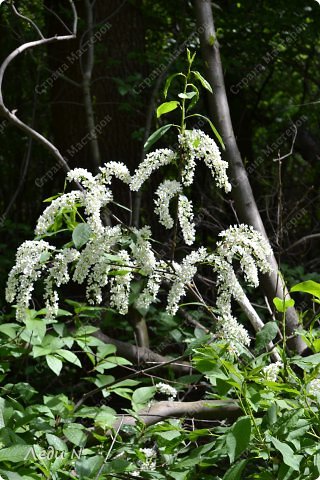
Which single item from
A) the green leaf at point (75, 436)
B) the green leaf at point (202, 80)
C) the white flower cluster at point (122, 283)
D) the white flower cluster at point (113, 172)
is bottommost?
the green leaf at point (75, 436)

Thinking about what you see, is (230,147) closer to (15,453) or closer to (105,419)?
(105,419)

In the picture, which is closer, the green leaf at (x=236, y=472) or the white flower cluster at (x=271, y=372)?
the green leaf at (x=236, y=472)

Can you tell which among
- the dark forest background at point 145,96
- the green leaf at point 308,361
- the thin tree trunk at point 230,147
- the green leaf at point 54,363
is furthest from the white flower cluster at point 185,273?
the dark forest background at point 145,96

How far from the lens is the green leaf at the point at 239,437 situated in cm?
175

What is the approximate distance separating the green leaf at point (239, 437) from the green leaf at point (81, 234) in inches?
24.5

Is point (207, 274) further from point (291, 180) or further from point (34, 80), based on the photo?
point (34, 80)

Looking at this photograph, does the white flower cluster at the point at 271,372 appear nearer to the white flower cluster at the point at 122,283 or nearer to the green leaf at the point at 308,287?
the green leaf at the point at 308,287

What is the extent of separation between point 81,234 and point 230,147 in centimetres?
142

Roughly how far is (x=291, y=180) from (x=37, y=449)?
4.35 meters

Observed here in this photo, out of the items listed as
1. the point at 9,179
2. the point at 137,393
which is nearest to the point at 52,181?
the point at 9,179

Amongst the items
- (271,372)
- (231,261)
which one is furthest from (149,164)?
(271,372)

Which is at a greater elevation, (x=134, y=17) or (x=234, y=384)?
(x=134, y=17)

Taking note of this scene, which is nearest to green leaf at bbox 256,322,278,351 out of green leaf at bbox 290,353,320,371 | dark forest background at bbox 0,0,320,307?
green leaf at bbox 290,353,320,371

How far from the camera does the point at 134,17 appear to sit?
5.05 metres
